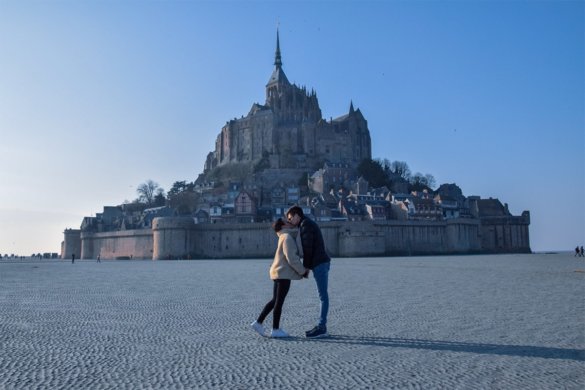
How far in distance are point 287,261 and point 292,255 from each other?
13cm

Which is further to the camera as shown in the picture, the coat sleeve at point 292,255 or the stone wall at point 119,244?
the stone wall at point 119,244

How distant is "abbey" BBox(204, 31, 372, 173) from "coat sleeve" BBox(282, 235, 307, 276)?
89788mm

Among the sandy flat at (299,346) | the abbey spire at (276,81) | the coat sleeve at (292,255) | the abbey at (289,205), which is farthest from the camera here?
the abbey spire at (276,81)

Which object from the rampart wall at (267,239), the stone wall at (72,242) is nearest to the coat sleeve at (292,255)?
the rampart wall at (267,239)

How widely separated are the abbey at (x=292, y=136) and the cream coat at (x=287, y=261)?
3533 inches

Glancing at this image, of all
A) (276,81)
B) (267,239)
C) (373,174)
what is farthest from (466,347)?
(276,81)

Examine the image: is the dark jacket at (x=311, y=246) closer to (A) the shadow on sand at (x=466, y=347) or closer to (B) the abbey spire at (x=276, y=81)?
(A) the shadow on sand at (x=466, y=347)

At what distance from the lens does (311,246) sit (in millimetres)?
7418

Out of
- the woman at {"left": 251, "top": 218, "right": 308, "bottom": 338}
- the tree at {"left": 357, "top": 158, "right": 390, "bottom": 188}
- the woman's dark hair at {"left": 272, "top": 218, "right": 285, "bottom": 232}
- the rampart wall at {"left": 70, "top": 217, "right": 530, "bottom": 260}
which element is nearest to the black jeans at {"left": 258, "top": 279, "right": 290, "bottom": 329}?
the woman at {"left": 251, "top": 218, "right": 308, "bottom": 338}

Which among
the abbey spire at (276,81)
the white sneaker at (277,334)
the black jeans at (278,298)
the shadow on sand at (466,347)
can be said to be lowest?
the shadow on sand at (466,347)

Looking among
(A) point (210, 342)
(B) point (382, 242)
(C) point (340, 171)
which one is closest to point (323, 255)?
(A) point (210, 342)

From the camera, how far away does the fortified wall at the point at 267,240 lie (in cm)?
6103

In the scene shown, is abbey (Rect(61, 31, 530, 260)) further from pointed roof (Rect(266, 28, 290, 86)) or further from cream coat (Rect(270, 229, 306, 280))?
cream coat (Rect(270, 229, 306, 280))

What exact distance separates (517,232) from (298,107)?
163 feet
